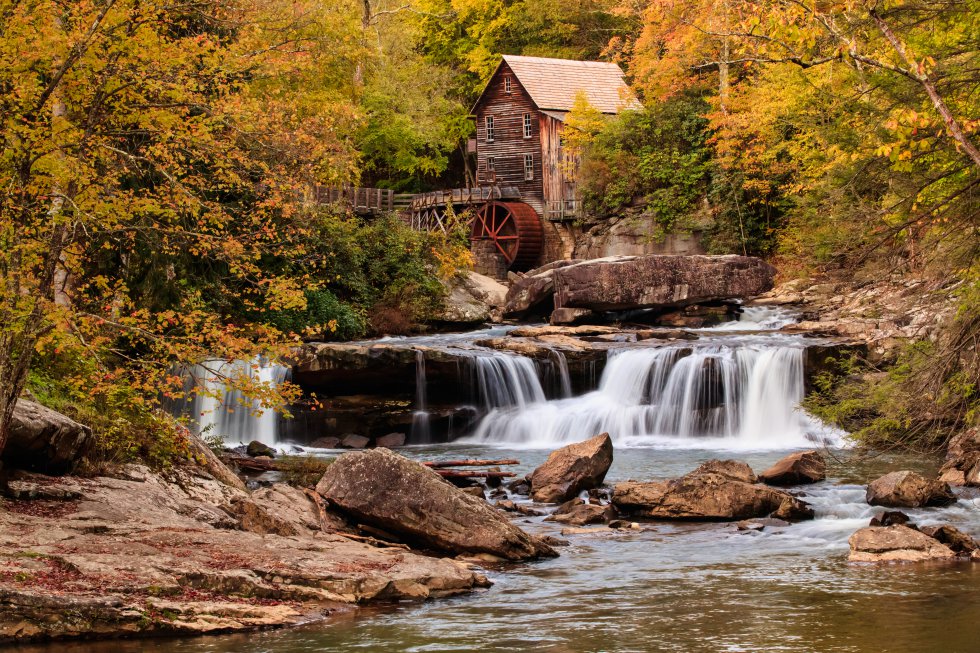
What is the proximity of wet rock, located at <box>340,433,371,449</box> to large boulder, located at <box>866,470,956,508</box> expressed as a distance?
10.6 meters

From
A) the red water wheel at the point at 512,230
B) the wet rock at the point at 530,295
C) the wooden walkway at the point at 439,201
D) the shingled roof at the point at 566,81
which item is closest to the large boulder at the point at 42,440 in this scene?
the wet rock at the point at 530,295

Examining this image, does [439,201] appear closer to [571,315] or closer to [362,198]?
[362,198]

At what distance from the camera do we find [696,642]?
727 cm

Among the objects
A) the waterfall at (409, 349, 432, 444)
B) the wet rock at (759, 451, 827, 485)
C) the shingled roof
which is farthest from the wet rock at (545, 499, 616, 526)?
the shingled roof

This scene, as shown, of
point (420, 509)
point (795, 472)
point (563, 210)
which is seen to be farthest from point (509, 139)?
point (420, 509)

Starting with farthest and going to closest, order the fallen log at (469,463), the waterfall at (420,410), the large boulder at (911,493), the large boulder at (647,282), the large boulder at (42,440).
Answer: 1. the large boulder at (647,282)
2. the waterfall at (420,410)
3. the fallen log at (469,463)
4. the large boulder at (911,493)
5. the large boulder at (42,440)

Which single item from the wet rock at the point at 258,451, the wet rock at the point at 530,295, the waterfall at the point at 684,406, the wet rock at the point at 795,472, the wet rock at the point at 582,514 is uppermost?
the wet rock at the point at 530,295

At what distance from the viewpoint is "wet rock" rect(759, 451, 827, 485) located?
13922 mm

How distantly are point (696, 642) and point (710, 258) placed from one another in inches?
914

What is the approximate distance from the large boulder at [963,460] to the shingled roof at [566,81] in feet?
105

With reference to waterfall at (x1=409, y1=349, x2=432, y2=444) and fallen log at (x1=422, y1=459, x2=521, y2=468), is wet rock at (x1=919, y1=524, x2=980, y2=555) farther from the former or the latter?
waterfall at (x1=409, y1=349, x2=432, y2=444)

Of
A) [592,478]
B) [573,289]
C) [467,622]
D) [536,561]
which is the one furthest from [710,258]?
[467,622]

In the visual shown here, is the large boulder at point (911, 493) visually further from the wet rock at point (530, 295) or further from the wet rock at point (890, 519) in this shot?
the wet rock at point (530, 295)

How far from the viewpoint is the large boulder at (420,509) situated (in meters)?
10.1
